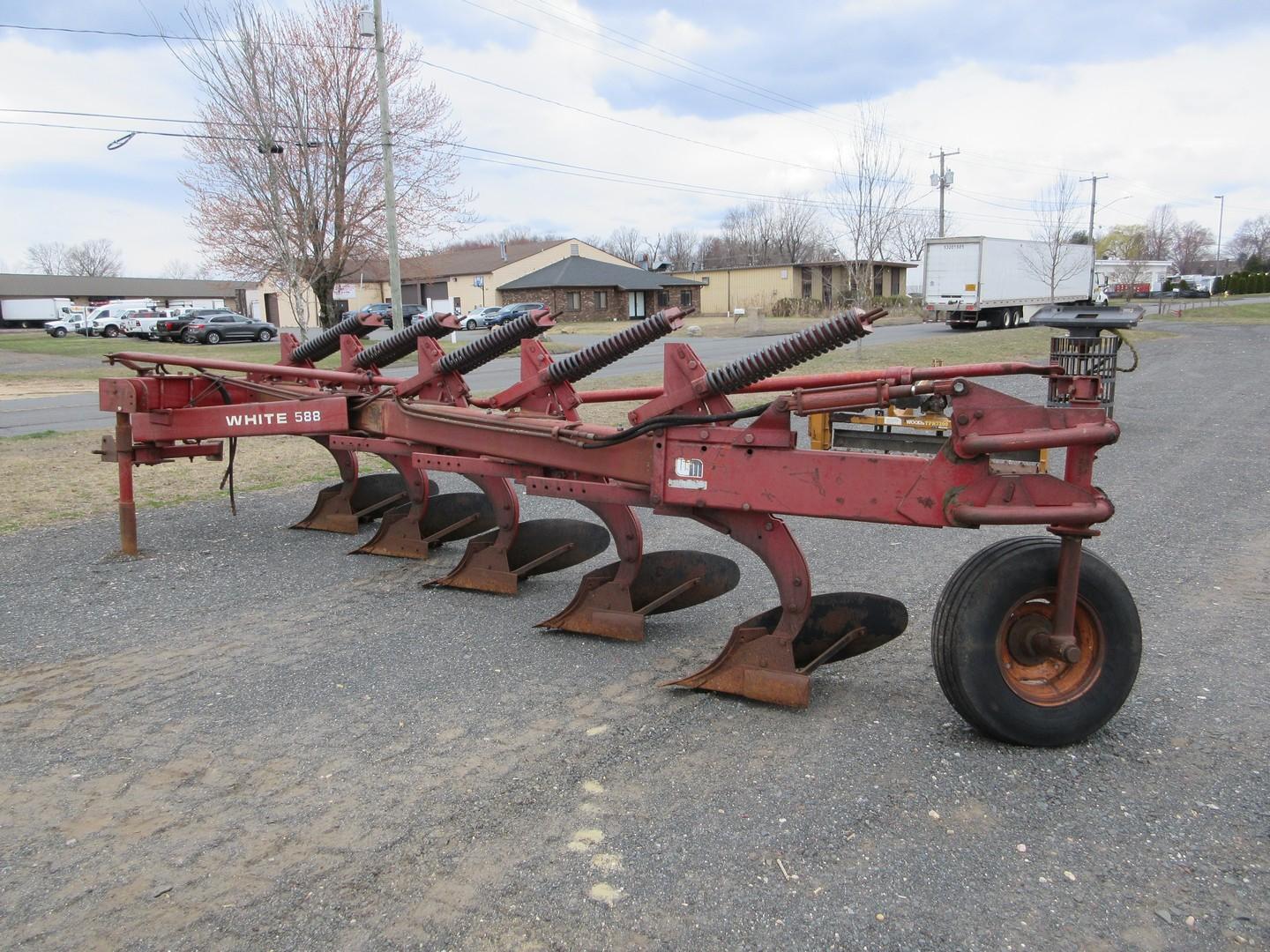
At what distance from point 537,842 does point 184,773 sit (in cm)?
146

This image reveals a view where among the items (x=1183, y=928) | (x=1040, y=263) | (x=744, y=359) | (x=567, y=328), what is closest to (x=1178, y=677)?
(x=1183, y=928)

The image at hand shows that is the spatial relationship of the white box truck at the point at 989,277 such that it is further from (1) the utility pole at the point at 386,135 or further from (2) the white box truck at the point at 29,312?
(2) the white box truck at the point at 29,312

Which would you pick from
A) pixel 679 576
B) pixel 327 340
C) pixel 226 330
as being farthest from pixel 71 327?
pixel 679 576

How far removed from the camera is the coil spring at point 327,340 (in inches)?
258

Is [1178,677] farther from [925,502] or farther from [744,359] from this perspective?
[744,359]

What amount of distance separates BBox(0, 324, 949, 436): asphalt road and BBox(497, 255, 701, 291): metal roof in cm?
1978

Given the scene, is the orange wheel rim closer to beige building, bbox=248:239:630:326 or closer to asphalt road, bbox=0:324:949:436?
asphalt road, bbox=0:324:949:436

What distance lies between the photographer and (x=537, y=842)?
3125 millimetres

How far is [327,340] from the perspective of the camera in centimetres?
673

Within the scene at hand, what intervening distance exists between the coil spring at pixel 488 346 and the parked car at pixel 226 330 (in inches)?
1523

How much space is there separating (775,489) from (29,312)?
68920mm

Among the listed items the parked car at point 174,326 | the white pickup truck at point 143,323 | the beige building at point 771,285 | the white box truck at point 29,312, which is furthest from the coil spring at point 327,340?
the white box truck at point 29,312

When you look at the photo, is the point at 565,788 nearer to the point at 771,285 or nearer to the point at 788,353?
the point at 788,353

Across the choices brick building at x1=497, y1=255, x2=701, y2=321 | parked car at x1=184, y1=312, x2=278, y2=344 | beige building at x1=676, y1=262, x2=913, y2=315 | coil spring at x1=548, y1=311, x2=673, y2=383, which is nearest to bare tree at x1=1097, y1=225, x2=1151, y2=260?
beige building at x1=676, y1=262, x2=913, y2=315
